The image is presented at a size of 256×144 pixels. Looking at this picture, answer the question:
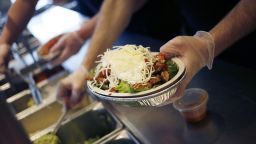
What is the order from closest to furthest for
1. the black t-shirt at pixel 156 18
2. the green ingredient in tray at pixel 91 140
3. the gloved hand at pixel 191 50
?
1. the gloved hand at pixel 191 50
2. the green ingredient in tray at pixel 91 140
3. the black t-shirt at pixel 156 18

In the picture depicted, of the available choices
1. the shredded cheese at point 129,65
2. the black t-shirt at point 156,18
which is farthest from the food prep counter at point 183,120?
the black t-shirt at point 156,18

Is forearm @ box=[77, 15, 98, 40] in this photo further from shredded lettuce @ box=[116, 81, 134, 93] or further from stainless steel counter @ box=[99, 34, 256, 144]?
shredded lettuce @ box=[116, 81, 134, 93]

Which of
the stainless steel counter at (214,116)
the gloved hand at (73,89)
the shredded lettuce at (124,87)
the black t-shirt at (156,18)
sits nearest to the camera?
the shredded lettuce at (124,87)

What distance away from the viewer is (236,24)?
101 cm

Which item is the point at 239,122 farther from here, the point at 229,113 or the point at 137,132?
the point at 137,132

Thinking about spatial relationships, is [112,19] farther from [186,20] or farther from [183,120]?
[183,120]

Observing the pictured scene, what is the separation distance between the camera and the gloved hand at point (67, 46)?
1.50m

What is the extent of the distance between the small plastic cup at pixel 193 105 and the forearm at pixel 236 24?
0.14 meters

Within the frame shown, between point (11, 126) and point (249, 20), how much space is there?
78 cm

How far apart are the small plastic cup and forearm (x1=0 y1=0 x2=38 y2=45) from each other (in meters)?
0.52

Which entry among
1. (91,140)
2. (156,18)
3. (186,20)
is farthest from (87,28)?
(91,140)

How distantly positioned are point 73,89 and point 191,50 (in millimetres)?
570

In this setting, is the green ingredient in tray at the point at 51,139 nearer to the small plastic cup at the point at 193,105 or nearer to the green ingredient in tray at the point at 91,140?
the green ingredient in tray at the point at 91,140

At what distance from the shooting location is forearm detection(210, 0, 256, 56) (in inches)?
38.7
